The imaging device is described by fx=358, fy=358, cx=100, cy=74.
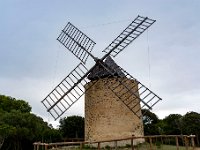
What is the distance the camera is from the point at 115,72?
1574cm

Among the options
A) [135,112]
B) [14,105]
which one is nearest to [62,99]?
[135,112]

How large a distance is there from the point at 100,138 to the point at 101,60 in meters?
3.44

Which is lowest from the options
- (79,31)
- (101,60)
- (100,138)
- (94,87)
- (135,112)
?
(100,138)

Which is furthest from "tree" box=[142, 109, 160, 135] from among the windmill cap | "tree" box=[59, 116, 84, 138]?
the windmill cap

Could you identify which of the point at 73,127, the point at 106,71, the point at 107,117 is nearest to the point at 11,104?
the point at 73,127

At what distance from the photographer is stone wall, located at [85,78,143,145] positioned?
15758 mm

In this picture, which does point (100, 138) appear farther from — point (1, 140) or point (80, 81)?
point (1, 140)

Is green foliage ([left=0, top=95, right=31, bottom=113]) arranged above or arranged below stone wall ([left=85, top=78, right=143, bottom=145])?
above

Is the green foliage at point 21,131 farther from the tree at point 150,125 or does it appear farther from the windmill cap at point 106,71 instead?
the windmill cap at point 106,71

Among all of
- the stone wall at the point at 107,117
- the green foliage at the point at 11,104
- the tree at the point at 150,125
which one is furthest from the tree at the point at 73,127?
the stone wall at the point at 107,117

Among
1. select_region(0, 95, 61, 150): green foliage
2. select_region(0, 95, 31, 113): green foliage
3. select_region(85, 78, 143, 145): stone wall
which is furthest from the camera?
select_region(0, 95, 31, 113): green foliage

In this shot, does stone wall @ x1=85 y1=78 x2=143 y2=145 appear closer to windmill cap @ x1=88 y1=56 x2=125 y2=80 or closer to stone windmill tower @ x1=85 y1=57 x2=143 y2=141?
stone windmill tower @ x1=85 y1=57 x2=143 y2=141

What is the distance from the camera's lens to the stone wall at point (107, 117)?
1576 cm

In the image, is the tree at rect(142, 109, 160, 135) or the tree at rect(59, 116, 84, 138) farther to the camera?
the tree at rect(142, 109, 160, 135)
